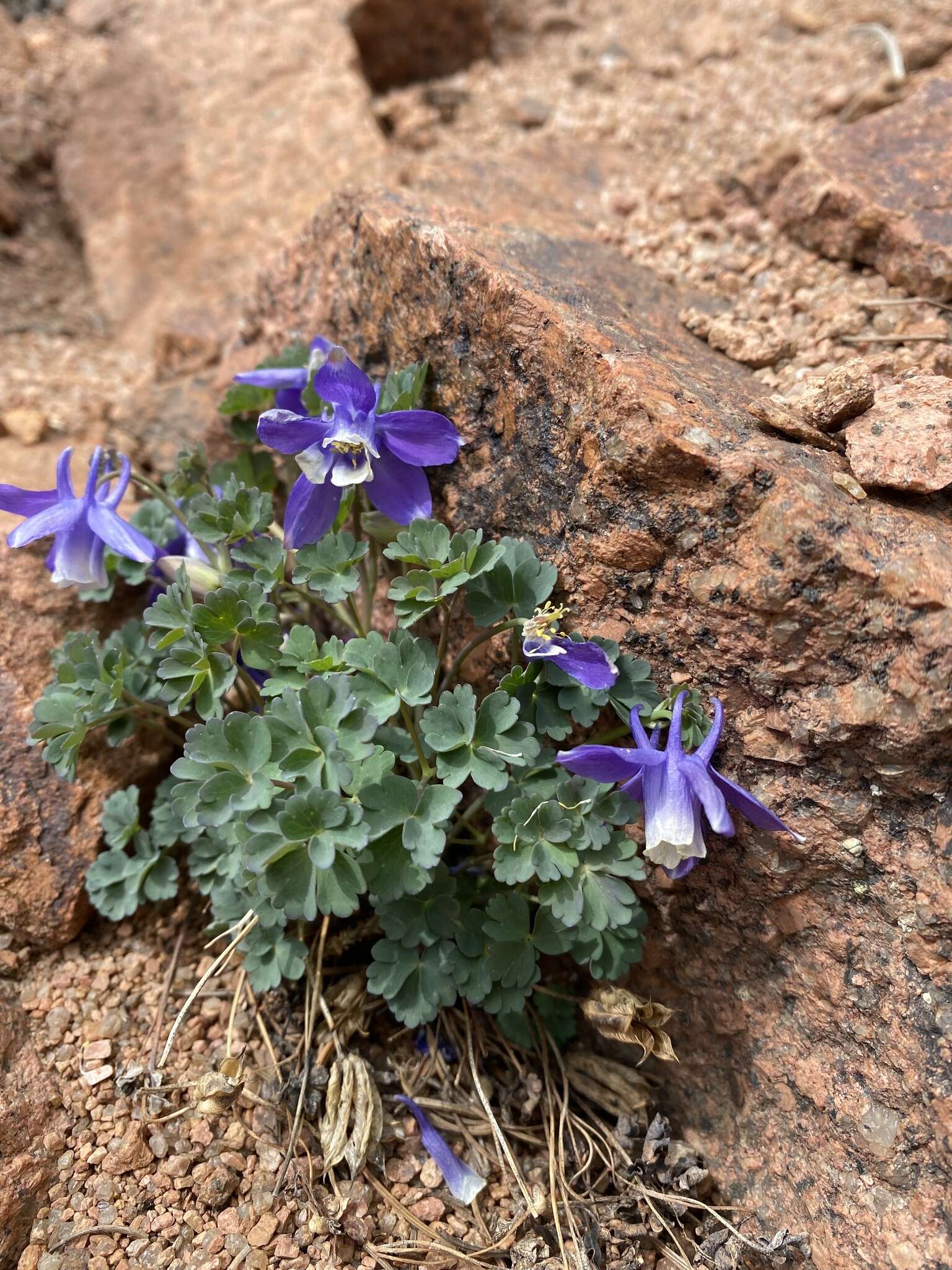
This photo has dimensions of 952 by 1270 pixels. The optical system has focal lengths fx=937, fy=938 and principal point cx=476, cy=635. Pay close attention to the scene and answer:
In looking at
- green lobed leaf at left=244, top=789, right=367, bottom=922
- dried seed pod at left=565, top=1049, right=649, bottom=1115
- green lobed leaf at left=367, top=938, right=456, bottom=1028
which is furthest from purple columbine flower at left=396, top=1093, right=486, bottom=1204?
green lobed leaf at left=244, top=789, right=367, bottom=922

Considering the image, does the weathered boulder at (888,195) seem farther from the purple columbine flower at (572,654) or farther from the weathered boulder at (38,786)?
the weathered boulder at (38,786)

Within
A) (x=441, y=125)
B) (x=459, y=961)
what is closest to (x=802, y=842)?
(x=459, y=961)

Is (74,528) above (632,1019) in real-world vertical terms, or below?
above

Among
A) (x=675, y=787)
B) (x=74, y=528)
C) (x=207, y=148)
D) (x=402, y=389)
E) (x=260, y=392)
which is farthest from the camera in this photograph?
(x=207, y=148)

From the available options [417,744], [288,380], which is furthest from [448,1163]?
[288,380]

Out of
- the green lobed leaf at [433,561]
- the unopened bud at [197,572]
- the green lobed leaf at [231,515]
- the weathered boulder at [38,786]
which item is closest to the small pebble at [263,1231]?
the weathered boulder at [38,786]

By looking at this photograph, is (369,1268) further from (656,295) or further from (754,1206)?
(656,295)

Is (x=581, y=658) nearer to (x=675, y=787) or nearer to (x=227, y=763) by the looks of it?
(x=675, y=787)
